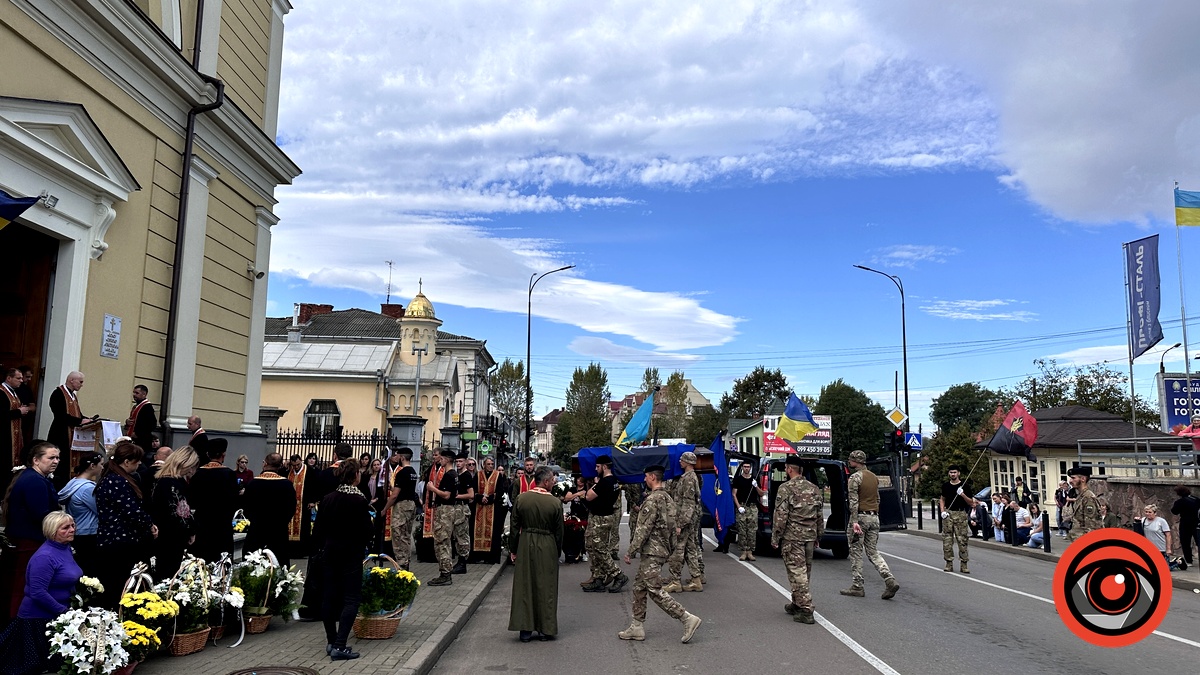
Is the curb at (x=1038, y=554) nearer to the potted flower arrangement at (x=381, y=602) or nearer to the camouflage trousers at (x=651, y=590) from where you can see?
the camouflage trousers at (x=651, y=590)

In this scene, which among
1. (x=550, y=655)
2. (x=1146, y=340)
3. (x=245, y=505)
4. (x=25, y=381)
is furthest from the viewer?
(x=1146, y=340)

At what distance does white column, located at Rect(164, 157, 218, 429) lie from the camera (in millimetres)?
12266

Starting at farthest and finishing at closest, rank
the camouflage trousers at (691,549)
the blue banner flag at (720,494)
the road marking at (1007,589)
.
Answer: the blue banner flag at (720,494) → the camouflage trousers at (691,549) → the road marking at (1007,589)

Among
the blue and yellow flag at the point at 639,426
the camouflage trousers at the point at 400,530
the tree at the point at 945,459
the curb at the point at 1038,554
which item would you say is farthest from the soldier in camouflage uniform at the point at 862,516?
the tree at the point at 945,459

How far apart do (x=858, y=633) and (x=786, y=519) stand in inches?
61.6

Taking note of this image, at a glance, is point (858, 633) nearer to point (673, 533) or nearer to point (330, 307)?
point (673, 533)

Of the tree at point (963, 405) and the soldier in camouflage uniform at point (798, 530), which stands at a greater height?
the tree at point (963, 405)

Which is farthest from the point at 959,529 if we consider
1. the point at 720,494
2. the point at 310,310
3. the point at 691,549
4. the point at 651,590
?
the point at 310,310

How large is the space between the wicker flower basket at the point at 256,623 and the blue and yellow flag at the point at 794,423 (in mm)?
15545

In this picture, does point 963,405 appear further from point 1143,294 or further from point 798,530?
point 798,530

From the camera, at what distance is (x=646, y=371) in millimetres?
94812

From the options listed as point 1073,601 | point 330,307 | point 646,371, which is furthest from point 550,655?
point 646,371

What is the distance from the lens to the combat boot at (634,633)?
8.20 m

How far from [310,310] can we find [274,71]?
5638cm
